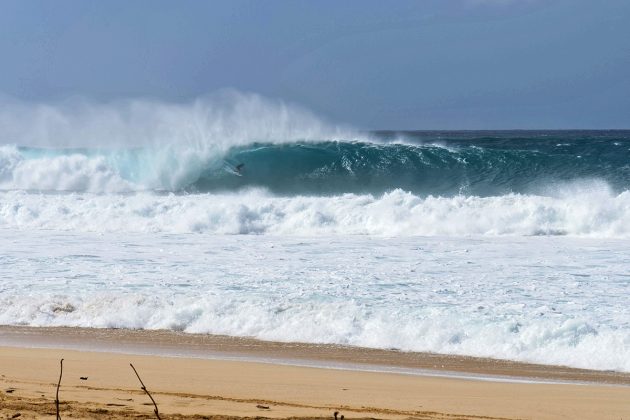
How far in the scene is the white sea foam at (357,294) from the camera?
302 inches

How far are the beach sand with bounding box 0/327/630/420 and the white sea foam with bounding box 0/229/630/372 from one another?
0.34m

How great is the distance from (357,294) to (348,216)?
770 cm

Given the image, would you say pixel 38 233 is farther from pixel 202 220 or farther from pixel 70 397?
pixel 70 397

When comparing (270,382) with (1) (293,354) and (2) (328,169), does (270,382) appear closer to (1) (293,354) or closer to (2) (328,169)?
(1) (293,354)

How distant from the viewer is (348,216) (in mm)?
16859

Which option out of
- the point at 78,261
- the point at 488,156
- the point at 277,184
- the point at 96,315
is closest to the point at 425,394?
the point at 96,315

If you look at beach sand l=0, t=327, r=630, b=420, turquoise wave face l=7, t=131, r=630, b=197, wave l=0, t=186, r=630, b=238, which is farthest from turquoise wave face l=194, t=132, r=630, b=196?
beach sand l=0, t=327, r=630, b=420

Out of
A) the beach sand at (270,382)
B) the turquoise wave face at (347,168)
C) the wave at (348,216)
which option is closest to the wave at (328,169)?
the turquoise wave face at (347,168)

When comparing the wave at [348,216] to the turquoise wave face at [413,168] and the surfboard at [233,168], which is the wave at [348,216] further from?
the surfboard at [233,168]

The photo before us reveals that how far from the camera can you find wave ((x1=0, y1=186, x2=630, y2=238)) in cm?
1595

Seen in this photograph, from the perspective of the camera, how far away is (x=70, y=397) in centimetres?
500

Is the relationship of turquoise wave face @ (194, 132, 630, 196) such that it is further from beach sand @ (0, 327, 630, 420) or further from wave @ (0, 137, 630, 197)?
beach sand @ (0, 327, 630, 420)

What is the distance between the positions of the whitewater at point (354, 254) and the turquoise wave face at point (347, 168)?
0.32ft

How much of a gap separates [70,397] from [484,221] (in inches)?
477
